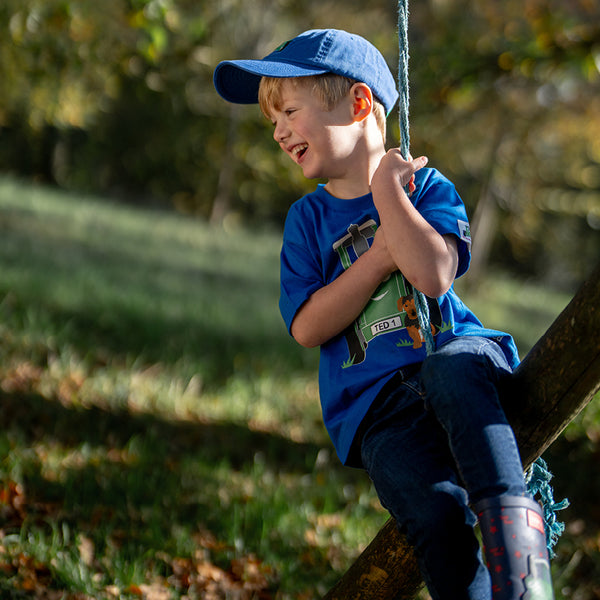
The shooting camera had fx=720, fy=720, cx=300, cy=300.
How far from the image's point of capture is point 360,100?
1.76 metres

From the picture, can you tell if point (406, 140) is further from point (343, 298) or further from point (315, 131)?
point (343, 298)

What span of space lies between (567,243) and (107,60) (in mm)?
15106

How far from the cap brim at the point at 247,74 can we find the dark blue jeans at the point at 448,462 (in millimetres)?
731

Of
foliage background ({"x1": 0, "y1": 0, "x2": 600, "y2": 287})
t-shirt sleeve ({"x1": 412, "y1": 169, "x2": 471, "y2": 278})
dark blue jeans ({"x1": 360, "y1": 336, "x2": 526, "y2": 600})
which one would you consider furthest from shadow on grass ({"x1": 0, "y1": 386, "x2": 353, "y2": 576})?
foliage background ({"x1": 0, "y1": 0, "x2": 600, "y2": 287})

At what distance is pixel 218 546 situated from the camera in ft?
9.94

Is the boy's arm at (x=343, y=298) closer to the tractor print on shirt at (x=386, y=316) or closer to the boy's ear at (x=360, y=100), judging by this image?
the tractor print on shirt at (x=386, y=316)

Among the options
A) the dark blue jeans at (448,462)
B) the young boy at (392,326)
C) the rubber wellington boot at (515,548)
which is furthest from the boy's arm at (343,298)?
the rubber wellington boot at (515,548)

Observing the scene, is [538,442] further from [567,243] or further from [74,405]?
[567,243]

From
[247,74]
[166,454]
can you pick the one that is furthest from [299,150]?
[166,454]

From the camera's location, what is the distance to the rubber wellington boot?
50.8 inches

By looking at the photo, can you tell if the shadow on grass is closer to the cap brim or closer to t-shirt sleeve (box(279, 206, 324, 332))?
t-shirt sleeve (box(279, 206, 324, 332))

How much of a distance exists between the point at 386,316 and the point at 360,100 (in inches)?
20.9

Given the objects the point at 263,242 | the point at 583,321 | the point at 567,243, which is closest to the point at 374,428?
the point at 583,321

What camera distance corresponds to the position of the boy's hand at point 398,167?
1.57 metres
